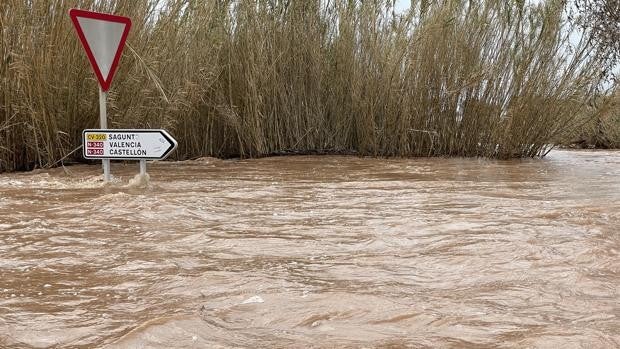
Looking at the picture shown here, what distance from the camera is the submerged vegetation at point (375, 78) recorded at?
8203mm

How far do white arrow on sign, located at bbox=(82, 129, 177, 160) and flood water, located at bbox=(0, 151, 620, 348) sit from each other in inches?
11.9

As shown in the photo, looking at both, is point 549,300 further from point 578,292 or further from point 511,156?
point 511,156

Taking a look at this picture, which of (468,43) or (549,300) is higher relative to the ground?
(468,43)

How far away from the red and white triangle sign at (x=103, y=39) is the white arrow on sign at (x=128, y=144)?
1.37 ft

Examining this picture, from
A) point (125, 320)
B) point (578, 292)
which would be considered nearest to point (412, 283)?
point (578, 292)

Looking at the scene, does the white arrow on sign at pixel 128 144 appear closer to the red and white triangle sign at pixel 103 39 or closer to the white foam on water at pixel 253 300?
the red and white triangle sign at pixel 103 39

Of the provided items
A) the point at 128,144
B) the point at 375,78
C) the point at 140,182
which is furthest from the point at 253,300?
the point at 375,78

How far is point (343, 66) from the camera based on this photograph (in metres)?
8.61

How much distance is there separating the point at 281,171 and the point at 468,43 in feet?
10.0

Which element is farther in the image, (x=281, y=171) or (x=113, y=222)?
(x=281, y=171)

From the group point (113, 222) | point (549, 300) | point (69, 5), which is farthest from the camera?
point (69, 5)

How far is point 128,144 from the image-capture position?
4848mm

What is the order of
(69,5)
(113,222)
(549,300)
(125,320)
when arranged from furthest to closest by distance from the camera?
1. (69,5)
2. (113,222)
3. (549,300)
4. (125,320)

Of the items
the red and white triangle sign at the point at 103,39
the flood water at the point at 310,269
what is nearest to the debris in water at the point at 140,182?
the flood water at the point at 310,269
